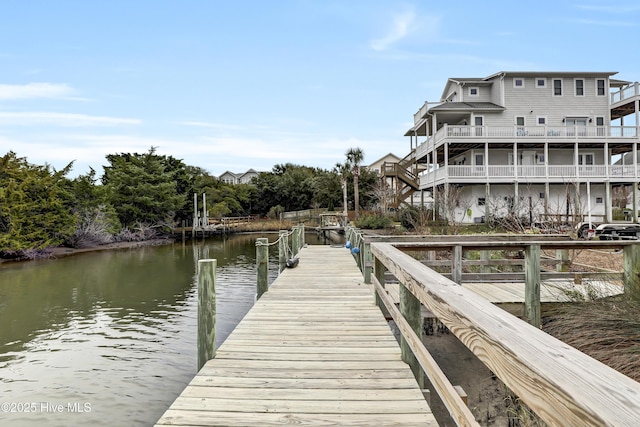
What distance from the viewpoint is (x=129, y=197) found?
3619 centimetres

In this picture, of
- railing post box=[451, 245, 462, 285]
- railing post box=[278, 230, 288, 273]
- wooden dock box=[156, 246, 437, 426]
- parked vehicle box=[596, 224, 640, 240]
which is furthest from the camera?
parked vehicle box=[596, 224, 640, 240]

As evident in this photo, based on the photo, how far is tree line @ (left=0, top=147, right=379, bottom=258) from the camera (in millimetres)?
23125

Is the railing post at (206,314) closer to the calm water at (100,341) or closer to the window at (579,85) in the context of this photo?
the calm water at (100,341)

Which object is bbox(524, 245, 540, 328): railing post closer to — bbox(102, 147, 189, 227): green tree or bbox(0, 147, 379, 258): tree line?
bbox(0, 147, 379, 258): tree line

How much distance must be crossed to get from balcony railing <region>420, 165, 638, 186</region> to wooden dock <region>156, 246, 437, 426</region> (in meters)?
22.7

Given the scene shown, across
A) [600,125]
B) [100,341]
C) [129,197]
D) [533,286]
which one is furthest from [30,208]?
[600,125]

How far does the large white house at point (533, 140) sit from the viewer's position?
89.6ft

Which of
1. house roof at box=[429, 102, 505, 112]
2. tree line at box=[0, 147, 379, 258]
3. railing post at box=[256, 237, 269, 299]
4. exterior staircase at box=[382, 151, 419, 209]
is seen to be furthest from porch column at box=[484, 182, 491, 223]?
railing post at box=[256, 237, 269, 299]

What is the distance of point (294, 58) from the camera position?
30281mm

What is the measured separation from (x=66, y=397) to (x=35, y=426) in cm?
84

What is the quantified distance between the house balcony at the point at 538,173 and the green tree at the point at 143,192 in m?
24.6

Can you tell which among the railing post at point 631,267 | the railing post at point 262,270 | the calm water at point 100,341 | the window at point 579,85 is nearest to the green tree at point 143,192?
the calm water at point 100,341

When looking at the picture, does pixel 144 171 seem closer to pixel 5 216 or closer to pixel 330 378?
pixel 5 216

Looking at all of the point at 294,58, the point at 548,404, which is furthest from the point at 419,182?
the point at 548,404
